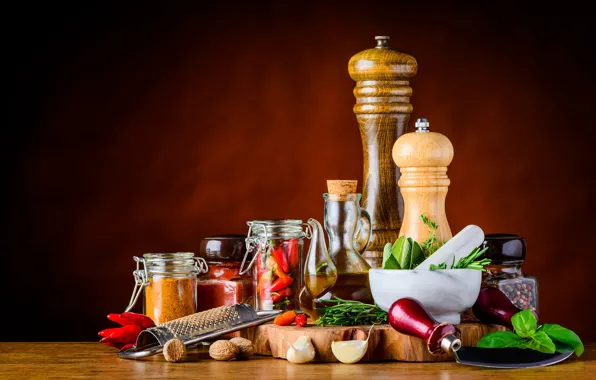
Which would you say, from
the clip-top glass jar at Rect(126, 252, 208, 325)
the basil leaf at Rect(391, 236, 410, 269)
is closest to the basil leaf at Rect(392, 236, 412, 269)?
the basil leaf at Rect(391, 236, 410, 269)

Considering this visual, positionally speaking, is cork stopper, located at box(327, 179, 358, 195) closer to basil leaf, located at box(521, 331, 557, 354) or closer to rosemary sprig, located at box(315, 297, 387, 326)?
rosemary sprig, located at box(315, 297, 387, 326)

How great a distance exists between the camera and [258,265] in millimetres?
1887

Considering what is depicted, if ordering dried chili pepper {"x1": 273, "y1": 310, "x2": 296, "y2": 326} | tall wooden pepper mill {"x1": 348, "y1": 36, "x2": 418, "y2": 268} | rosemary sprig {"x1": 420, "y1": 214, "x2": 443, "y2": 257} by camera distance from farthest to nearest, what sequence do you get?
1. tall wooden pepper mill {"x1": 348, "y1": 36, "x2": 418, "y2": 268}
2. rosemary sprig {"x1": 420, "y1": 214, "x2": 443, "y2": 257}
3. dried chili pepper {"x1": 273, "y1": 310, "x2": 296, "y2": 326}

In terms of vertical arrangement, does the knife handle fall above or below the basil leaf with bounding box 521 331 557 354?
above

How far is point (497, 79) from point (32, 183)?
4.40ft

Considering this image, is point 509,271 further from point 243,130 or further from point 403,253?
point 243,130

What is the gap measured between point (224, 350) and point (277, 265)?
23 cm

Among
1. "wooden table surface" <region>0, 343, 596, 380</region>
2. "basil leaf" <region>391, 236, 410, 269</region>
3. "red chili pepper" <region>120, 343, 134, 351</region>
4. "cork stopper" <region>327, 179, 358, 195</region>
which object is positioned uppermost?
"cork stopper" <region>327, 179, 358, 195</region>

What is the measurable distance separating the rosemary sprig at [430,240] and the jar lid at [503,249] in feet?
0.28

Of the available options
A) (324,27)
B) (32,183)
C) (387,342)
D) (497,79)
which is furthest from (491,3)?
(387,342)

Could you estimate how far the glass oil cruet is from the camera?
1.82 meters

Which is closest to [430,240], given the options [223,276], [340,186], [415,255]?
[415,255]

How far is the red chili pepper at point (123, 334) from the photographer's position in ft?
5.84

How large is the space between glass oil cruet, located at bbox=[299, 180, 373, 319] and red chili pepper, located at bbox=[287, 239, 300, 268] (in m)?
0.05
